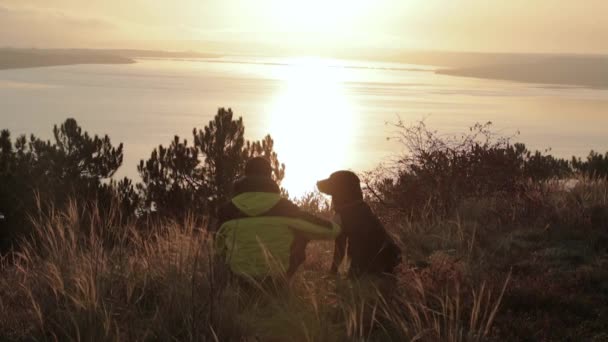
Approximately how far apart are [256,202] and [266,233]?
285 millimetres

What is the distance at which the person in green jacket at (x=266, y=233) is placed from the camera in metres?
→ 6.30

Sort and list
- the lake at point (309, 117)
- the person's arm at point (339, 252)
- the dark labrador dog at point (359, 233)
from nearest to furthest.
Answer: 1. the dark labrador dog at point (359, 233)
2. the person's arm at point (339, 252)
3. the lake at point (309, 117)

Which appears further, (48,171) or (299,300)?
(48,171)

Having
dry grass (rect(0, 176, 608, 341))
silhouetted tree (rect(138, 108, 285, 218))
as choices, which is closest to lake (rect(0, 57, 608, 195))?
silhouetted tree (rect(138, 108, 285, 218))

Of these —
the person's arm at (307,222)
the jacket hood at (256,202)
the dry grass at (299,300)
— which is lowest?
the dry grass at (299,300)

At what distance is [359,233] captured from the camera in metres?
6.43

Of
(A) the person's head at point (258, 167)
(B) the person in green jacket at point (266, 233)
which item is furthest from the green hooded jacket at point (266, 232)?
(A) the person's head at point (258, 167)

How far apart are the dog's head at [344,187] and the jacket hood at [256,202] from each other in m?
0.48

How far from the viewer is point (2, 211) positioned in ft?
90.1

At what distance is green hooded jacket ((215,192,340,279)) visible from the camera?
248 inches

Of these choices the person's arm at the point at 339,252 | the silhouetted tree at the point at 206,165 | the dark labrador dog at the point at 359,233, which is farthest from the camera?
the silhouetted tree at the point at 206,165

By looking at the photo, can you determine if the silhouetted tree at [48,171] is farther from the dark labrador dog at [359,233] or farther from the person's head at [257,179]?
the dark labrador dog at [359,233]

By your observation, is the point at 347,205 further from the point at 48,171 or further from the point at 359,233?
the point at 48,171

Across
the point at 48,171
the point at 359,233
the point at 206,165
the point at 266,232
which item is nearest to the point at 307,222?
the point at 266,232
